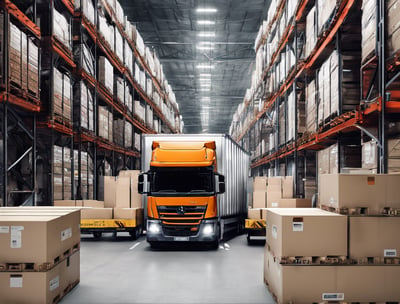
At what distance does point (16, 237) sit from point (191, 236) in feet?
18.7

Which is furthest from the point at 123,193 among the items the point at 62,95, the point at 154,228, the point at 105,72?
the point at 105,72

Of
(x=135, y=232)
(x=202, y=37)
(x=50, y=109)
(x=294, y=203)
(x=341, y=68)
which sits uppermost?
(x=202, y=37)

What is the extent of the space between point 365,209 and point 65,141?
1169cm

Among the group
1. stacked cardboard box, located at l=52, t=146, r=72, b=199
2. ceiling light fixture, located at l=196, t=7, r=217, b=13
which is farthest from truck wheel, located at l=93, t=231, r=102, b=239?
ceiling light fixture, located at l=196, t=7, r=217, b=13

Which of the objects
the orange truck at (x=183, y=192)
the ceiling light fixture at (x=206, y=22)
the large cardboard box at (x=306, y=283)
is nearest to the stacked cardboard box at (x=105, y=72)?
the orange truck at (x=183, y=192)

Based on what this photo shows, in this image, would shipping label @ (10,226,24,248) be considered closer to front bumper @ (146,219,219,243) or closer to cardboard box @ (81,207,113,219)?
front bumper @ (146,219,219,243)

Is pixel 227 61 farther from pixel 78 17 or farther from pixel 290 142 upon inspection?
pixel 78 17

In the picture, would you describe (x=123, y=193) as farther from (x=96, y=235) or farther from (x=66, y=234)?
(x=66, y=234)

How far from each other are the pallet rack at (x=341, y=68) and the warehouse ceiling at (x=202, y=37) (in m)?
4.07

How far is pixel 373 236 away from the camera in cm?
559

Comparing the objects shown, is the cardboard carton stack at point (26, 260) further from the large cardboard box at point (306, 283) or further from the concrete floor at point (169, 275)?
the large cardboard box at point (306, 283)

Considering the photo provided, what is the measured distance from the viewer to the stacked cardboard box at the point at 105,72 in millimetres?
16391

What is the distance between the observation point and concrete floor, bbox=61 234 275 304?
6.14 m

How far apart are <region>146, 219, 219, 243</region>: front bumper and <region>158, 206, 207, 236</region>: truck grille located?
8cm
